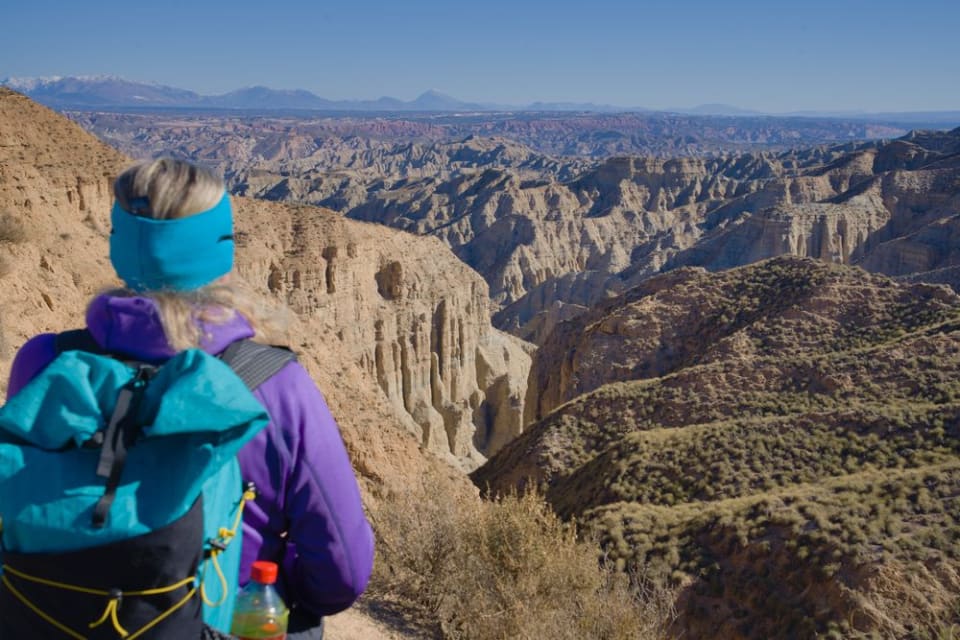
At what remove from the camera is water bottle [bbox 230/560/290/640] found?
2223 mm

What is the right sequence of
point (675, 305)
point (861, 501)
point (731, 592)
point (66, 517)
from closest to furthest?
point (66, 517) → point (731, 592) → point (861, 501) → point (675, 305)

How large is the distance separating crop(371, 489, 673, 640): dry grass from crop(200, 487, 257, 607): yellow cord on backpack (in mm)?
4819

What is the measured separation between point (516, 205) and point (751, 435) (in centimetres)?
9923

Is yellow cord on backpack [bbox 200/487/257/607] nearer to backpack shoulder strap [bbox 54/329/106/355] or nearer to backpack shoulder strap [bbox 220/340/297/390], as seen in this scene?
backpack shoulder strap [bbox 220/340/297/390]

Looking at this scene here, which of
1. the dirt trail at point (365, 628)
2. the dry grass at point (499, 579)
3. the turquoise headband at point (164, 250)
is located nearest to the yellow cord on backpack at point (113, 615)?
the turquoise headband at point (164, 250)

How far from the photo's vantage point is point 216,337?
82.7 inches

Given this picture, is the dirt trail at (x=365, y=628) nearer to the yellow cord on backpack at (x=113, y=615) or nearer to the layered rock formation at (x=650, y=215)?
the yellow cord on backpack at (x=113, y=615)

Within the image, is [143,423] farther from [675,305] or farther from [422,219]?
[422,219]

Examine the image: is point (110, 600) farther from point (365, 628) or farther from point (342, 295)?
point (342, 295)

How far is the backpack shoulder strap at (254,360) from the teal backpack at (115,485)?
0.26 ft

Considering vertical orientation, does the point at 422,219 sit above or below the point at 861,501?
below

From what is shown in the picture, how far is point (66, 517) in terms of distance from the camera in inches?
72.7

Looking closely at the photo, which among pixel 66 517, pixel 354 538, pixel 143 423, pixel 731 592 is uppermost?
pixel 143 423

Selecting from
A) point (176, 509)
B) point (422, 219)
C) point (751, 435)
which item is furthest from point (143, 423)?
point (422, 219)
